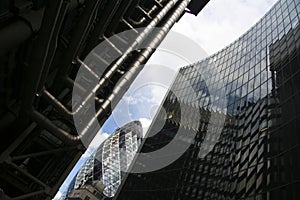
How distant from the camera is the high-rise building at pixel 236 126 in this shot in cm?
2108

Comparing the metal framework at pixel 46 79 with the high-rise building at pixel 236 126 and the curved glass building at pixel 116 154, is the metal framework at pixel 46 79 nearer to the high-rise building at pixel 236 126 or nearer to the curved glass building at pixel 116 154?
the high-rise building at pixel 236 126

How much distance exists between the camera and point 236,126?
2988 cm

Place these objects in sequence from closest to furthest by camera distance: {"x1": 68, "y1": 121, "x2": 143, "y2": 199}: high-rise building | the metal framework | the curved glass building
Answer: the metal framework, the curved glass building, {"x1": 68, "y1": 121, "x2": 143, "y2": 199}: high-rise building

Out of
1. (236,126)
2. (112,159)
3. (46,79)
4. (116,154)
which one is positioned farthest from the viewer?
(116,154)

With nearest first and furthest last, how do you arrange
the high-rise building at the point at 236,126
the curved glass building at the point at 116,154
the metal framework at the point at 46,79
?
the metal framework at the point at 46,79
the high-rise building at the point at 236,126
the curved glass building at the point at 116,154

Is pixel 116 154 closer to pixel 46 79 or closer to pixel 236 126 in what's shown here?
pixel 236 126

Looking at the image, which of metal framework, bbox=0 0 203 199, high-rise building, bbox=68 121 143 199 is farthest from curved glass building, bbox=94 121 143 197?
metal framework, bbox=0 0 203 199

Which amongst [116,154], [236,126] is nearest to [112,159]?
[116,154]

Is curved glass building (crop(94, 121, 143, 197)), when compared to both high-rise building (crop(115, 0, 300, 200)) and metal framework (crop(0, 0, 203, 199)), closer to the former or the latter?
high-rise building (crop(115, 0, 300, 200))

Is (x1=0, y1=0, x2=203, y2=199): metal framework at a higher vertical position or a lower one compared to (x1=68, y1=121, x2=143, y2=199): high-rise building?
lower

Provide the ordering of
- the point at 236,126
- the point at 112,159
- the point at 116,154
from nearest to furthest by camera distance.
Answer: the point at 236,126 < the point at 112,159 < the point at 116,154

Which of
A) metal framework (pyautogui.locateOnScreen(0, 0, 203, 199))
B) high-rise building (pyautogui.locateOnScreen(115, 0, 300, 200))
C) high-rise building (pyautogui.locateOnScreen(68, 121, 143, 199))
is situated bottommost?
metal framework (pyautogui.locateOnScreen(0, 0, 203, 199))

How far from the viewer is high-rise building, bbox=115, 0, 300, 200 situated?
2108cm

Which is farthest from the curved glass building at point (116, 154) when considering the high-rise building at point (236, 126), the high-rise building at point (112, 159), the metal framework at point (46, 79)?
the metal framework at point (46, 79)
